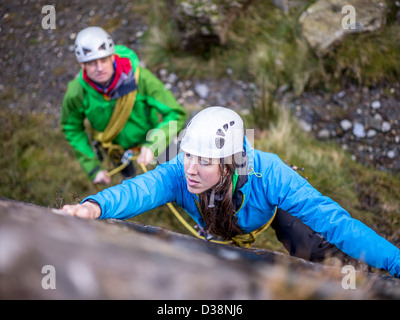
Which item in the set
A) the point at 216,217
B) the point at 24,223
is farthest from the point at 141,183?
the point at 24,223

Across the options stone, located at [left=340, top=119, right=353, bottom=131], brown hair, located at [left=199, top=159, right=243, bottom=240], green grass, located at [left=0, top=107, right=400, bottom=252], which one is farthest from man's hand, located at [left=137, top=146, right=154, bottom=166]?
stone, located at [left=340, top=119, right=353, bottom=131]

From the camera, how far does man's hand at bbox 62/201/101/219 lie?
5.85 feet

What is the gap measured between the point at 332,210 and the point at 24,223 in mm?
1941

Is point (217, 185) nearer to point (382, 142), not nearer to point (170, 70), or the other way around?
point (382, 142)

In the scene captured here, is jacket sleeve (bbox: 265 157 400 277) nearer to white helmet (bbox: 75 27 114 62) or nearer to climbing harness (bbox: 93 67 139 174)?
climbing harness (bbox: 93 67 139 174)

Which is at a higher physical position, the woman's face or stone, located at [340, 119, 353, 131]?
stone, located at [340, 119, 353, 131]

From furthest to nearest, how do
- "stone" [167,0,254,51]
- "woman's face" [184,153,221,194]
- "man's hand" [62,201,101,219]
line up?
1. "stone" [167,0,254,51]
2. "woman's face" [184,153,221,194]
3. "man's hand" [62,201,101,219]

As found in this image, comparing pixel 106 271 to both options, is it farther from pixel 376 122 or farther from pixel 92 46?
pixel 376 122

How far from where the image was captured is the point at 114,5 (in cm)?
793

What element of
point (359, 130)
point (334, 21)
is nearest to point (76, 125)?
point (359, 130)

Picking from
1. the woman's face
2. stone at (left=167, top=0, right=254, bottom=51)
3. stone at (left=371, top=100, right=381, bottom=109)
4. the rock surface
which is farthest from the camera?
stone at (left=167, top=0, right=254, bottom=51)

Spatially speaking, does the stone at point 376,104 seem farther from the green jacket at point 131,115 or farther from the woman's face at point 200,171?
the woman's face at point 200,171

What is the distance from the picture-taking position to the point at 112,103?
3.83m

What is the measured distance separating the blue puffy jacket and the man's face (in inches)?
62.6
